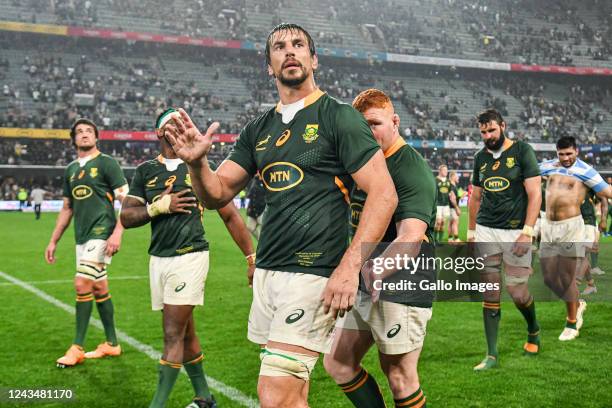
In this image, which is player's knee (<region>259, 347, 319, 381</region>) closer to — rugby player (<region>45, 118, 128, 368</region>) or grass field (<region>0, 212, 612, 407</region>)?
grass field (<region>0, 212, 612, 407</region>)

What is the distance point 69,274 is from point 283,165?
10.8 meters

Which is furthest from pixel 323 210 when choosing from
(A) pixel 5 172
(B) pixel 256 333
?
(A) pixel 5 172

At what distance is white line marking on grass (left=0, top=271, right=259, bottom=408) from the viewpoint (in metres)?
5.26

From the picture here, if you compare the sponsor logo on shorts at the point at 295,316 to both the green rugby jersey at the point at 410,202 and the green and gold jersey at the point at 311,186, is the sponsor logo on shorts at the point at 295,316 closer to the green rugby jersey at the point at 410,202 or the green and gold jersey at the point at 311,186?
the green and gold jersey at the point at 311,186

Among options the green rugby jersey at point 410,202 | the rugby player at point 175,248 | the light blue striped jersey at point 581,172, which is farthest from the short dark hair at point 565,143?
the rugby player at point 175,248

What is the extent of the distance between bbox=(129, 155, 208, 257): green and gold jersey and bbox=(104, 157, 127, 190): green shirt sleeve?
1.59 metres

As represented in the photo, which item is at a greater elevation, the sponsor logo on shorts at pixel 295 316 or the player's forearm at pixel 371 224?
the player's forearm at pixel 371 224

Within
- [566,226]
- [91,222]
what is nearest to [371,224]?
[91,222]

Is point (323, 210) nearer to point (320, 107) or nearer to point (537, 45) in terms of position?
point (320, 107)

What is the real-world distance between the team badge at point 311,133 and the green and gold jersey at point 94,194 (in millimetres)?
4112

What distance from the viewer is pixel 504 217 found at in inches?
260

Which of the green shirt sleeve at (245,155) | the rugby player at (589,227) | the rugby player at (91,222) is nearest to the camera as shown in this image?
the green shirt sleeve at (245,155)

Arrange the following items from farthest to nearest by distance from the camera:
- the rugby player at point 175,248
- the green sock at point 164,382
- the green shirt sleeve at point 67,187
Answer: the green shirt sleeve at point 67,187, the rugby player at point 175,248, the green sock at point 164,382

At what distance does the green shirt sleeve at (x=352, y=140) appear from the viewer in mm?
2955
